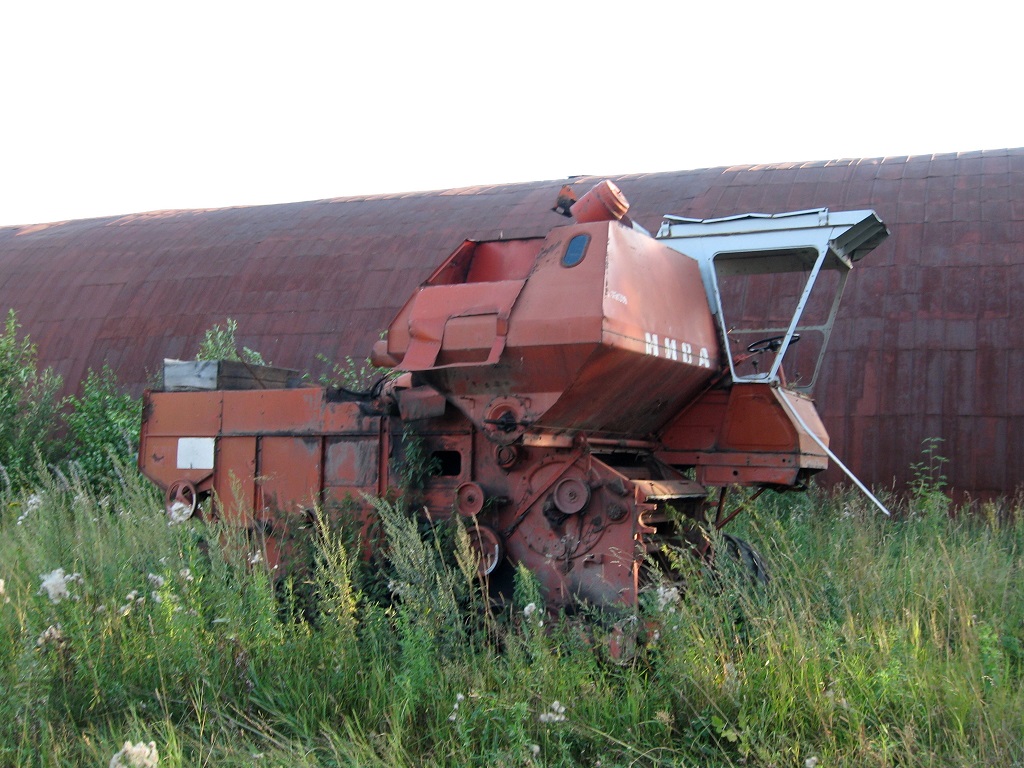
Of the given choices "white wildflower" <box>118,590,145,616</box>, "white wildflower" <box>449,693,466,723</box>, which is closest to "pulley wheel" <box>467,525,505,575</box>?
"white wildflower" <box>449,693,466,723</box>

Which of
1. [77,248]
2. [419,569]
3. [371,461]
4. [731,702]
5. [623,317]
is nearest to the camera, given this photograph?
[731,702]

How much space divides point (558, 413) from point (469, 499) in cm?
91

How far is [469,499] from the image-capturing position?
6852 millimetres

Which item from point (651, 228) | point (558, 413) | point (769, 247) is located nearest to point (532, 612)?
point (558, 413)

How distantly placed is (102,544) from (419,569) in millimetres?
2275

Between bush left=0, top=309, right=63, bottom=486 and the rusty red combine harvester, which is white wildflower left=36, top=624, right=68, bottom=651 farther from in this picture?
bush left=0, top=309, right=63, bottom=486

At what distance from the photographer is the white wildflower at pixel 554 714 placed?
4.84 meters

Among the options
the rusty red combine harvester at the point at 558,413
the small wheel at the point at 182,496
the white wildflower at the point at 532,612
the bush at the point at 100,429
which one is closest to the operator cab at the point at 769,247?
the rusty red combine harvester at the point at 558,413

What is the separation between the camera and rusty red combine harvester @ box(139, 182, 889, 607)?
6.42 meters

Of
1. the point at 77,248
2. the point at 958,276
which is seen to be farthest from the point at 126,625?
the point at 77,248

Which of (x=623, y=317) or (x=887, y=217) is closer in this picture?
(x=623, y=317)

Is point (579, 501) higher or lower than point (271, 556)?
higher

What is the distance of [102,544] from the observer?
261 inches

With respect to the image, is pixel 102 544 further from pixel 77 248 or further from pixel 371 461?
pixel 77 248
